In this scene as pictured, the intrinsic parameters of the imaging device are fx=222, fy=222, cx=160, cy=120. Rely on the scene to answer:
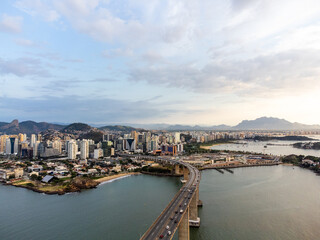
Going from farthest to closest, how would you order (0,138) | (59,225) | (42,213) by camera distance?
(0,138)
(42,213)
(59,225)

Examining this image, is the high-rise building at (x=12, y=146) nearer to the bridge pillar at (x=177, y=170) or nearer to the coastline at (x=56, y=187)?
the coastline at (x=56, y=187)

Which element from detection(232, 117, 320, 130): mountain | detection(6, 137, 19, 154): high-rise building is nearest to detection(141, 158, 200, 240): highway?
detection(6, 137, 19, 154): high-rise building

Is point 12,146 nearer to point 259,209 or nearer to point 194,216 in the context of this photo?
point 194,216

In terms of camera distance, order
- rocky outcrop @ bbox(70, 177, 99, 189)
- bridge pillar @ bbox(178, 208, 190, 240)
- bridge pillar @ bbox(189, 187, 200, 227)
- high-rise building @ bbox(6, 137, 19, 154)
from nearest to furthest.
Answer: bridge pillar @ bbox(178, 208, 190, 240) < bridge pillar @ bbox(189, 187, 200, 227) < rocky outcrop @ bbox(70, 177, 99, 189) < high-rise building @ bbox(6, 137, 19, 154)

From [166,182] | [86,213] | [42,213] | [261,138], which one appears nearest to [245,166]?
[166,182]

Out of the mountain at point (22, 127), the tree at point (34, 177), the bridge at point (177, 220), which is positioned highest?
the mountain at point (22, 127)

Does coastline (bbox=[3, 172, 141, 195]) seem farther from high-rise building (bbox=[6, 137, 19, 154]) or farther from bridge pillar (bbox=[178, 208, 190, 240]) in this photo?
high-rise building (bbox=[6, 137, 19, 154])

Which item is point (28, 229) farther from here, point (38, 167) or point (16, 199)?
point (38, 167)

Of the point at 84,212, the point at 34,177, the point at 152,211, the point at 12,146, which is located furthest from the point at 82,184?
the point at 12,146

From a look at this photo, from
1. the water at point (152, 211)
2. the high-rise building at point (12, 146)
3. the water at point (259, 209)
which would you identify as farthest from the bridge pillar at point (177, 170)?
the high-rise building at point (12, 146)
